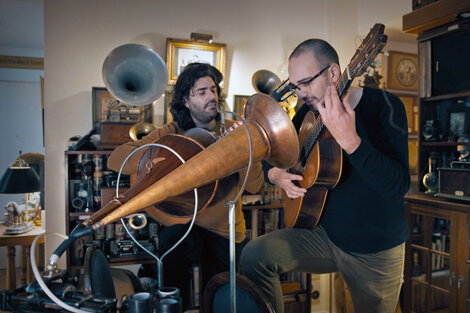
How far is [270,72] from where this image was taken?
3125 mm

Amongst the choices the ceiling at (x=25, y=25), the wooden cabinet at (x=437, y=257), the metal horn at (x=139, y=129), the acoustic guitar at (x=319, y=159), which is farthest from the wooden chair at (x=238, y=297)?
the ceiling at (x=25, y=25)

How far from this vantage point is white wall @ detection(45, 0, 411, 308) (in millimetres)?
2863

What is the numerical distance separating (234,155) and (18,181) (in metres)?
2.84

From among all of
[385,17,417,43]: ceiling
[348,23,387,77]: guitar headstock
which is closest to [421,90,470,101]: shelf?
[385,17,417,43]: ceiling

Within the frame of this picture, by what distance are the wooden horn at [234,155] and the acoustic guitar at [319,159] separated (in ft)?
1.16

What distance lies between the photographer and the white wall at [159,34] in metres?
2.86

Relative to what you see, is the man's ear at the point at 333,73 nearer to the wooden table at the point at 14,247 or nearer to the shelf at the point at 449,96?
the shelf at the point at 449,96

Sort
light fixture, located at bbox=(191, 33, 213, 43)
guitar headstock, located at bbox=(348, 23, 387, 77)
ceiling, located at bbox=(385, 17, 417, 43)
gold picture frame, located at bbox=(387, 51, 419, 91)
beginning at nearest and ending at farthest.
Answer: guitar headstock, located at bbox=(348, 23, 387, 77) → light fixture, located at bbox=(191, 33, 213, 43) → ceiling, located at bbox=(385, 17, 417, 43) → gold picture frame, located at bbox=(387, 51, 419, 91)

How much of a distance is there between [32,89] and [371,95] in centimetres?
526

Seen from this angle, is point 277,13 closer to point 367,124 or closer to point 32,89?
point 367,124

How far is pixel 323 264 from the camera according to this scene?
1.57 metres

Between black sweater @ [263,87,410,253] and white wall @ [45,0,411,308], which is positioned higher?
white wall @ [45,0,411,308]

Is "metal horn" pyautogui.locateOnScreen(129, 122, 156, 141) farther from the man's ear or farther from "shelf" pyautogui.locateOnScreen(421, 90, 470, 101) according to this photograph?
"shelf" pyautogui.locateOnScreen(421, 90, 470, 101)

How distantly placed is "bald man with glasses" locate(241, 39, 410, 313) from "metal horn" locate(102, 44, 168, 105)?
1340 mm
